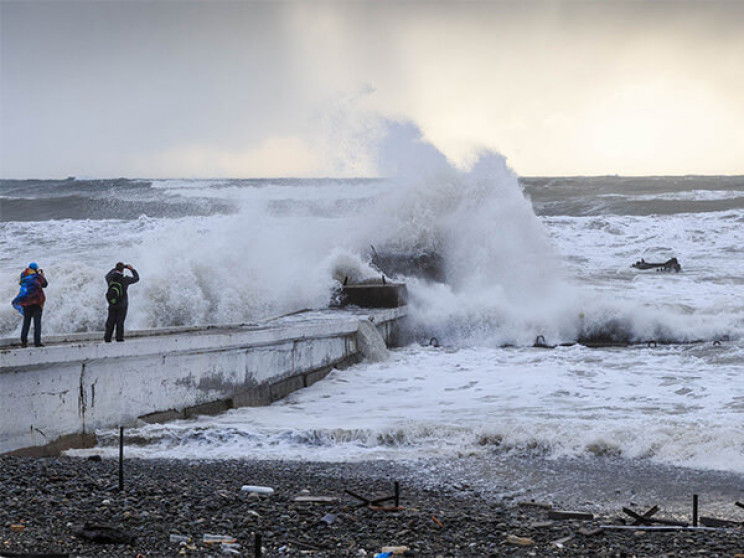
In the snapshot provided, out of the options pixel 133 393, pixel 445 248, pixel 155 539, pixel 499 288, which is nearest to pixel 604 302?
pixel 499 288

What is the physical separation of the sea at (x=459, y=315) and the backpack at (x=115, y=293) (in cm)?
146

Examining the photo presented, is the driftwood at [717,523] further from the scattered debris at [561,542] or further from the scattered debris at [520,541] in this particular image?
the scattered debris at [520,541]

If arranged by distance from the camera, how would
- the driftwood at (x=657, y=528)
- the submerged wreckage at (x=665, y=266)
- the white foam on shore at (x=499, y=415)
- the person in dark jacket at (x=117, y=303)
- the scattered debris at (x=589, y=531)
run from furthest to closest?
the submerged wreckage at (x=665, y=266), the person in dark jacket at (x=117, y=303), the white foam on shore at (x=499, y=415), the driftwood at (x=657, y=528), the scattered debris at (x=589, y=531)

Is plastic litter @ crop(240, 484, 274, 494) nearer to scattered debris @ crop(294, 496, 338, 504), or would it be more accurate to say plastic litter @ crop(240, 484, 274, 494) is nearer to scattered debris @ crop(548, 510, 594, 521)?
scattered debris @ crop(294, 496, 338, 504)

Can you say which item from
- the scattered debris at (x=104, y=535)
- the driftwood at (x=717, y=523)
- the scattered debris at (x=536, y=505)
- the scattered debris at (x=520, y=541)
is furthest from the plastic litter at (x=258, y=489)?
the driftwood at (x=717, y=523)

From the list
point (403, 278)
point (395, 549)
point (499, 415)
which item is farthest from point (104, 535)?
point (403, 278)

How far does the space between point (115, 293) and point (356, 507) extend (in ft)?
14.8

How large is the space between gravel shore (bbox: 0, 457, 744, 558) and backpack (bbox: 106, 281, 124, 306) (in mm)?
2348

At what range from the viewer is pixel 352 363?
44.0 ft

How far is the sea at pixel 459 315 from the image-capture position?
27.0 feet

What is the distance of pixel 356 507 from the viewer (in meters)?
5.77

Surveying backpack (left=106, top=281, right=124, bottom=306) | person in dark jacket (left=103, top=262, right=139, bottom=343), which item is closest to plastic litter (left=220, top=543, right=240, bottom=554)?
person in dark jacket (left=103, top=262, right=139, bottom=343)

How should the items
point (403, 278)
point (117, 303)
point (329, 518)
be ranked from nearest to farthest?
point (329, 518) → point (117, 303) → point (403, 278)

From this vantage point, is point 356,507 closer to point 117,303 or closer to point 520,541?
point 520,541
